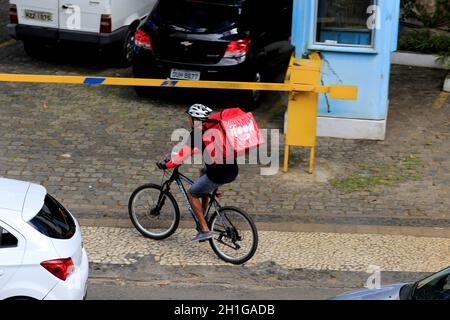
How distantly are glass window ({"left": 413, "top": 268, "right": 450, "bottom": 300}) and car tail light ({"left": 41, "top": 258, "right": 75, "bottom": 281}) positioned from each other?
281 centimetres

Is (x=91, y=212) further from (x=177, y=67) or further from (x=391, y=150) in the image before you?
(x=391, y=150)

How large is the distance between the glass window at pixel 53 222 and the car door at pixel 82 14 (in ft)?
23.0

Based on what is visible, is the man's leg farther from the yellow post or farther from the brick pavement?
the yellow post

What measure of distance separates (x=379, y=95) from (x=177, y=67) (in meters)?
3.01

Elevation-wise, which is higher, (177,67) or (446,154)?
(177,67)

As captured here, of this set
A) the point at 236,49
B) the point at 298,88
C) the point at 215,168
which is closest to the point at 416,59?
the point at 236,49

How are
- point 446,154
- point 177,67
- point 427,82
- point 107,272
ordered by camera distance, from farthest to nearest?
→ point 427,82 → point 177,67 → point 446,154 → point 107,272

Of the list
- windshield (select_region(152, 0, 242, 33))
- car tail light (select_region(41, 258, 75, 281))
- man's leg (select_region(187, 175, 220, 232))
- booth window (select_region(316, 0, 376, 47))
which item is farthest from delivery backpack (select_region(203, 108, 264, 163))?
windshield (select_region(152, 0, 242, 33))

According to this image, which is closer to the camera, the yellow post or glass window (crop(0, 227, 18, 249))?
glass window (crop(0, 227, 18, 249))

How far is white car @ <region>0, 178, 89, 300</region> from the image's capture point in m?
7.05

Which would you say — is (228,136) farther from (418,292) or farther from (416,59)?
(416,59)

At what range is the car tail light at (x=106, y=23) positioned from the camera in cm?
1427

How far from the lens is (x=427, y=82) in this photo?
48.4 ft
